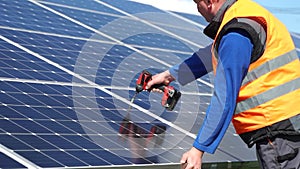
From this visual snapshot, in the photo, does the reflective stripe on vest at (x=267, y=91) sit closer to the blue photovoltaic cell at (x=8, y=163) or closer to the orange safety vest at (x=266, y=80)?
the orange safety vest at (x=266, y=80)

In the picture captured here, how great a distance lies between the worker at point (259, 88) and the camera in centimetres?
487

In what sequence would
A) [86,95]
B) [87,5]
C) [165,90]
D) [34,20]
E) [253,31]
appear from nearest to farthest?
[253,31]
[165,90]
[86,95]
[34,20]
[87,5]

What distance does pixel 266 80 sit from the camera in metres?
5.09

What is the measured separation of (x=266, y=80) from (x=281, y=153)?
0.52 m

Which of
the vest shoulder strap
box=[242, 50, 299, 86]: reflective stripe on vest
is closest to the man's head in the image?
the vest shoulder strap

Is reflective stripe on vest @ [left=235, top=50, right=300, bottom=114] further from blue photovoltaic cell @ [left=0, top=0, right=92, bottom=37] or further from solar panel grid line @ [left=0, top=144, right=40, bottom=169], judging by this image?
blue photovoltaic cell @ [left=0, top=0, right=92, bottom=37]

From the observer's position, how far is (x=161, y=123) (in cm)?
760

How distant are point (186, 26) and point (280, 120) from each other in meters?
7.75

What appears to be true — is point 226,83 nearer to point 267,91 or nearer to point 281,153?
point 267,91

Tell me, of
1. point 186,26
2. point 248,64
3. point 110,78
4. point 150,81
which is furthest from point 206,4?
point 186,26

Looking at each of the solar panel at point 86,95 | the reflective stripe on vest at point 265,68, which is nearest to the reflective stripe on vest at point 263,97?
the reflective stripe on vest at point 265,68

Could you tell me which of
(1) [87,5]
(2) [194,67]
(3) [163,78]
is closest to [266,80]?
(2) [194,67]

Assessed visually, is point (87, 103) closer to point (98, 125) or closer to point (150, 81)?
point (98, 125)

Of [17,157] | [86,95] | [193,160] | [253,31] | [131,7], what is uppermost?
[131,7]
